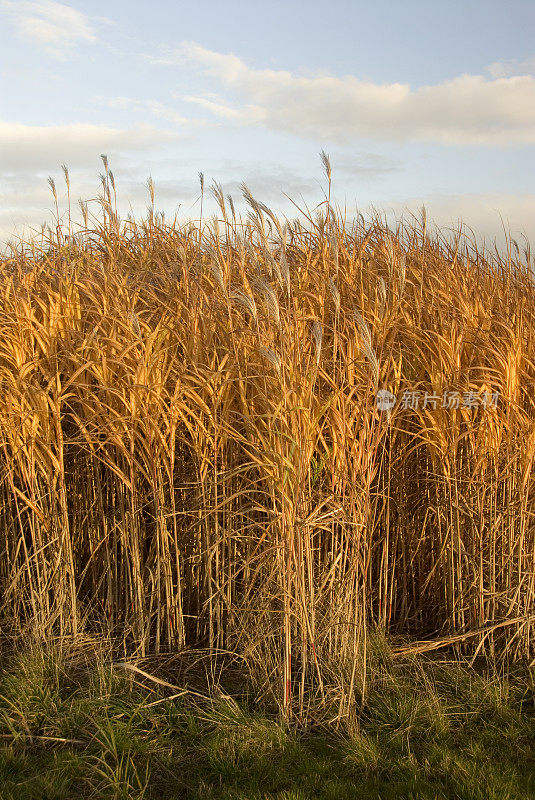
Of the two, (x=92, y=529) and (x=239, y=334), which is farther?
(x=92, y=529)

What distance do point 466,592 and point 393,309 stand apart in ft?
4.09

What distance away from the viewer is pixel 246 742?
219 centimetres

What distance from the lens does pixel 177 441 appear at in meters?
3.11

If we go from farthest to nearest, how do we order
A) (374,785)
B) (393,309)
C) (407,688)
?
(393,309) < (407,688) < (374,785)

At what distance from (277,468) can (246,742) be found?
889mm

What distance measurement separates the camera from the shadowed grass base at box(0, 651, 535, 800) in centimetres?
206

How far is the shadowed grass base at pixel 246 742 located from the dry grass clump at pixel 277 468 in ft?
0.56

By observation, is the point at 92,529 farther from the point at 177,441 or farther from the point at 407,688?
the point at 407,688

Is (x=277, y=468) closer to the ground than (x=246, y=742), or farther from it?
farther from it

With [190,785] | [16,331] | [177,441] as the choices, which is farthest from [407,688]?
[16,331]

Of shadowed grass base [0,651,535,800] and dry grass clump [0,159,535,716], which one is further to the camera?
dry grass clump [0,159,535,716]

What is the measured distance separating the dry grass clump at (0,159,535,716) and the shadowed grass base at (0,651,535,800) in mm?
172

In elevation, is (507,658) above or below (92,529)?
below

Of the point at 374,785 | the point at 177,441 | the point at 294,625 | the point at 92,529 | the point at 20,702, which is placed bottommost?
the point at 374,785
